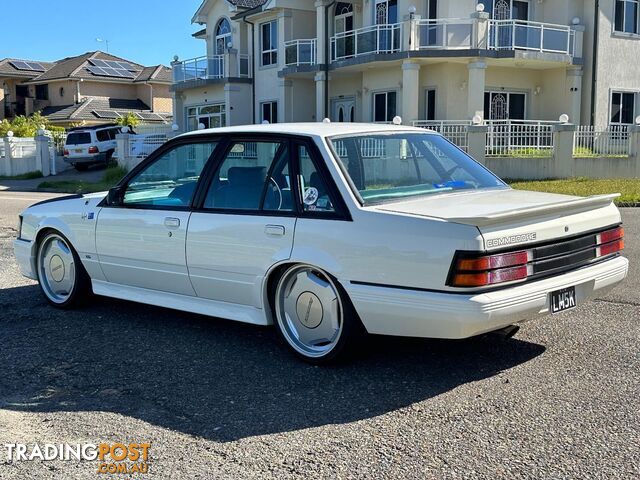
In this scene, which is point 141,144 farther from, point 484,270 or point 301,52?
point 484,270

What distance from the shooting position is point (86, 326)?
6164 mm

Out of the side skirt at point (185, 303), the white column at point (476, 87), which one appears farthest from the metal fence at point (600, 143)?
the side skirt at point (185, 303)

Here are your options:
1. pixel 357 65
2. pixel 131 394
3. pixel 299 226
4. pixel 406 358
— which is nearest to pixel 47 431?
pixel 131 394

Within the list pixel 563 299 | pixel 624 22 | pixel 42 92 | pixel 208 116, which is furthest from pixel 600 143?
pixel 42 92

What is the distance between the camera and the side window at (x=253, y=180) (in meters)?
5.19

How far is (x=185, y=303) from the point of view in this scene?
5699mm

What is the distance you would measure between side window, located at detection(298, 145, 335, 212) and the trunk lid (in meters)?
0.38

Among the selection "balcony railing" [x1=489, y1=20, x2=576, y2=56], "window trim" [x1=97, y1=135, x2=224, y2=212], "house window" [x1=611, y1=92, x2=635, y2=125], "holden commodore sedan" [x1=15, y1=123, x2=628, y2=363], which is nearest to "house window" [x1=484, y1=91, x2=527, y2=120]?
"balcony railing" [x1=489, y1=20, x2=576, y2=56]

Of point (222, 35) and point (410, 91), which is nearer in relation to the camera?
point (410, 91)

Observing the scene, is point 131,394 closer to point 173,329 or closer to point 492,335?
point 173,329

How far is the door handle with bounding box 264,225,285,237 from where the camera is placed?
498cm

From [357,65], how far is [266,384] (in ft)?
75.9

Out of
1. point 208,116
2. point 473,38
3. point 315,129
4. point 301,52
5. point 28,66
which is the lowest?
point 315,129

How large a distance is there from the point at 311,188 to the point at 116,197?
201 cm
